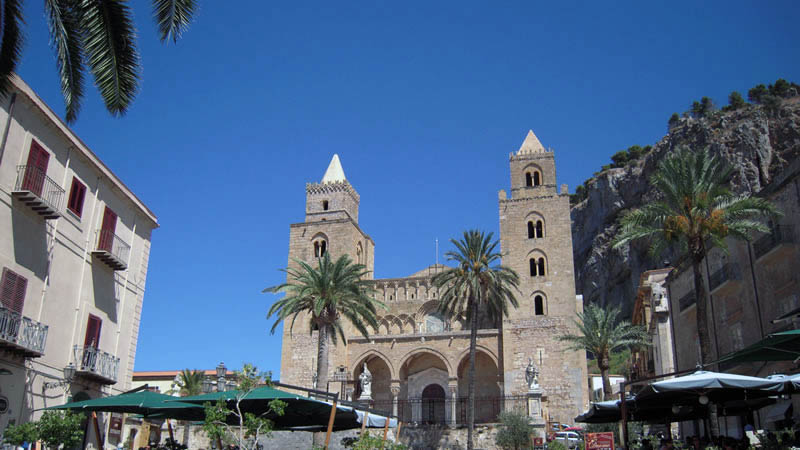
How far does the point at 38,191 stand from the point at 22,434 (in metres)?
6.12

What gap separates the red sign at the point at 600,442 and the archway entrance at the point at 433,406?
24934 mm

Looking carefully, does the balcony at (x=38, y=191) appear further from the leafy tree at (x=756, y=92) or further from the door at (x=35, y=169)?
the leafy tree at (x=756, y=92)

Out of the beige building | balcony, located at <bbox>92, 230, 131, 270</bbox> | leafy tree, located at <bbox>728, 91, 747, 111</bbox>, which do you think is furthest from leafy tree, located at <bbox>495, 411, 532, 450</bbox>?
leafy tree, located at <bbox>728, 91, 747, 111</bbox>

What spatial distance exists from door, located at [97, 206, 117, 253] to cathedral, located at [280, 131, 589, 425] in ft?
68.1

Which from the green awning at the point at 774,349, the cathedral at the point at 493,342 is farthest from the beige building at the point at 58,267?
the cathedral at the point at 493,342

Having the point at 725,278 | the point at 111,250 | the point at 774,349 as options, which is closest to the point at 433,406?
the point at 725,278

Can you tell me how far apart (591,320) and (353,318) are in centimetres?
1134

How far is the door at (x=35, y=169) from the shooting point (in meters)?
16.5

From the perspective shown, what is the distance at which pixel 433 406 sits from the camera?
4209 centimetres

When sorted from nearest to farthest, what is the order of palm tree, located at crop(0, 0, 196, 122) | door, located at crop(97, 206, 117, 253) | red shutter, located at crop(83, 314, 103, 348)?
palm tree, located at crop(0, 0, 196, 122) → red shutter, located at crop(83, 314, 103, 348) → door, located at crop(97, 206, 117, 253)

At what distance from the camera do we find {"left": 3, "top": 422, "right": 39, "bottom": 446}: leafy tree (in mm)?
13336

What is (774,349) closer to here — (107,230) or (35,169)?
(35,169)

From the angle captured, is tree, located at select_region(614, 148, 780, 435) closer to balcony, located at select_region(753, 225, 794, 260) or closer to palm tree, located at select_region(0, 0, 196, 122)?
balcony, located at select_region(753, 225, 794, 260)

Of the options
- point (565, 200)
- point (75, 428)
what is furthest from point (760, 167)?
point (75, 428)
